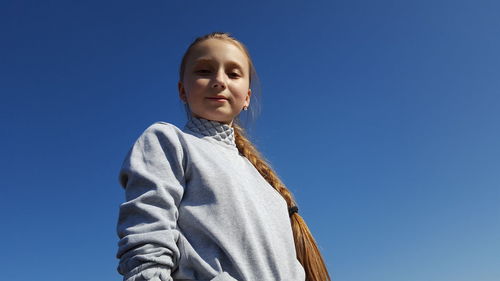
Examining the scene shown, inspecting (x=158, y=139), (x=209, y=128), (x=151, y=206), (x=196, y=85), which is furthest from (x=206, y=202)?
(x=196, y=85)

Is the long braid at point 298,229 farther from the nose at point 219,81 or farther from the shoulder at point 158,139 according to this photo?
the shoulder at point 158,139

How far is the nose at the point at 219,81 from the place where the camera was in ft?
9.89

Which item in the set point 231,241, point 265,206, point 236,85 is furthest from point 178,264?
point 236,85

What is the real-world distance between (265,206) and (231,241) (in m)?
0.49

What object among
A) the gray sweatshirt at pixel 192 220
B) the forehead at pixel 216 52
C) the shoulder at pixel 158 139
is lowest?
the gray sweatshirt at pixel 192 220

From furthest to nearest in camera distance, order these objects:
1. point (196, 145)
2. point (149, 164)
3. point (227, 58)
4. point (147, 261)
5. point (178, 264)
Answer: point (227, 58)
point (196, 145)
point (149, 164)
point (178, 264)
point (147, 261)

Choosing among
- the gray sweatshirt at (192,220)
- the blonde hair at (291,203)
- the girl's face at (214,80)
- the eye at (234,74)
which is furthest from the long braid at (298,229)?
the eye at (234,74)

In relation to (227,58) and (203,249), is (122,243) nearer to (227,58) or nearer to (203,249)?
(203,249)

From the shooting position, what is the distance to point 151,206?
2357 millimetres

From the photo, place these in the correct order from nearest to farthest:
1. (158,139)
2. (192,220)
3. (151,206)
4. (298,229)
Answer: (151,206) → (192,220) → (158,139) → (298,229)

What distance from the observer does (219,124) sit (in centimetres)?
314

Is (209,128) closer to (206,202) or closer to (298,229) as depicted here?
(206,202)

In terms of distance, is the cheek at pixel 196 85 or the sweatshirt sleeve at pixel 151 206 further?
the cheek at pixel 196 85

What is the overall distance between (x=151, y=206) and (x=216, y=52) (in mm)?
1245
